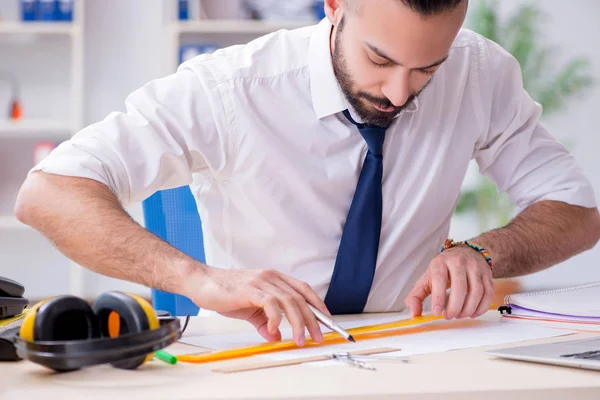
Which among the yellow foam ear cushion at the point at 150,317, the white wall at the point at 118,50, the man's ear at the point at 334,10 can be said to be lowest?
the yellow foam ear cushion at the point at 150,317

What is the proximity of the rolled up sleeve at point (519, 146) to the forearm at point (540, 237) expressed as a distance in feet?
0.12

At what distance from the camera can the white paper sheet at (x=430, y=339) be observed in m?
0.96

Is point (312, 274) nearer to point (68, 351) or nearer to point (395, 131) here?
point (395, 131)

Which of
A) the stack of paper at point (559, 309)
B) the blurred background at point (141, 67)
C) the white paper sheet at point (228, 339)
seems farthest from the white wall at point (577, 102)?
the white paper sheet at point (228, 339)

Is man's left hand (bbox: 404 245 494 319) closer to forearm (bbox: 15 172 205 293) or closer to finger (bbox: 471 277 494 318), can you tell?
finger (bbox: 471 277 494 318)

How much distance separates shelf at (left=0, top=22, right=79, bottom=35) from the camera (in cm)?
396

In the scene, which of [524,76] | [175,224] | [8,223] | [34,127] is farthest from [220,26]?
[175,224]

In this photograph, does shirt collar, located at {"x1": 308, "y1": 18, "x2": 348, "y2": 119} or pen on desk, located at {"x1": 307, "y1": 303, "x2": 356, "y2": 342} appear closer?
pen on desk, located at {"x1": 307, "y1": 303, "x2": 356, "y2": 342}

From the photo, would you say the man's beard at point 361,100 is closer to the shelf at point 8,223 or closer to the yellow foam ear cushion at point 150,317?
the yellow foam ear cushion at point 150,317

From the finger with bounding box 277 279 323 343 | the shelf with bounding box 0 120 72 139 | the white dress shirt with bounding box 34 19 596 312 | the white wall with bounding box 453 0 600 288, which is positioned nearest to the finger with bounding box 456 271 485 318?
the finger with bounding box 277 279 323 343

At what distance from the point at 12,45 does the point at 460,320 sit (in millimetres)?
3614

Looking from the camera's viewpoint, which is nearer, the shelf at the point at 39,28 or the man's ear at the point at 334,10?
the man's ear at the point at 334,10

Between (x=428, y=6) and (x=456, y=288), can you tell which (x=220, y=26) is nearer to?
(x=428, y=6)

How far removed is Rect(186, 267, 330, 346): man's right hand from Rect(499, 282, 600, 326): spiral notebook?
378 mm
